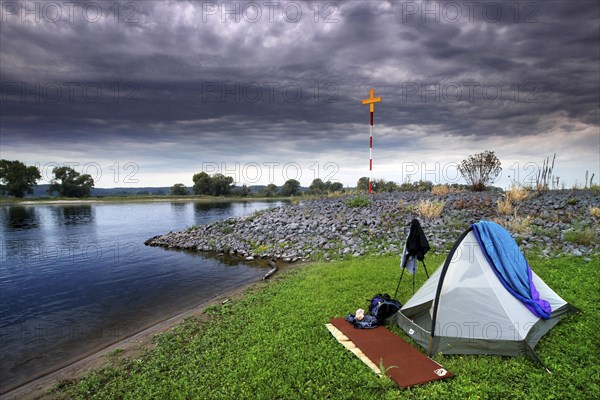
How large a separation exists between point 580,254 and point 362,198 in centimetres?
1190

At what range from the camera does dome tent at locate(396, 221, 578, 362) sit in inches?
225

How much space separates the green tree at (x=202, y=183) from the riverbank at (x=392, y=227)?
229 feet

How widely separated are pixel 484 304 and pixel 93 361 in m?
8.01

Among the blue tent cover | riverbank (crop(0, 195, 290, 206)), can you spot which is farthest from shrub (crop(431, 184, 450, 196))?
riverbank (crop(0, 195, 290, 206))

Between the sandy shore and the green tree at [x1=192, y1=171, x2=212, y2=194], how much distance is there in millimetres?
84436

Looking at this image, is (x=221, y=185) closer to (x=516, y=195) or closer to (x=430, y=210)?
(x=430, y=210)

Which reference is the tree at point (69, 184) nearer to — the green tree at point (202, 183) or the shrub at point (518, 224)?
the green tree at point (202, 183)

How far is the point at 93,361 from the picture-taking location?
6.63 metres

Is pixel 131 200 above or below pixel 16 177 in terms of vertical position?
below

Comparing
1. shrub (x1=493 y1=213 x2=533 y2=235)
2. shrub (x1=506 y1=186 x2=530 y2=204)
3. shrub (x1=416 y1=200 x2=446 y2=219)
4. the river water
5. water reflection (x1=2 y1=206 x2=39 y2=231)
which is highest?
shrub (x1=506 y1=186 x2=530 y2=204)

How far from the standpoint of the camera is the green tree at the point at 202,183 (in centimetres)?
8975

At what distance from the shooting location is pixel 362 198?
21312 millimetres

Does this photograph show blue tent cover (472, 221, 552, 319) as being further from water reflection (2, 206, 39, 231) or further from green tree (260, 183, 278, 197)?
green tree (260, 183, 278, 197)

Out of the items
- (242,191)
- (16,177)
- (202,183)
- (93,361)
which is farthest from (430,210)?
(16,177)
